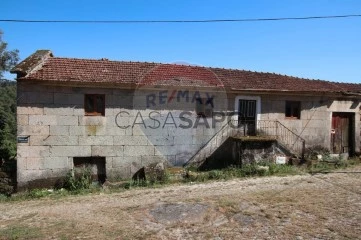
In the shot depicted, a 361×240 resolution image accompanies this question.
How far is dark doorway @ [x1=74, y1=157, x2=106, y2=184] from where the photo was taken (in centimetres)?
1214

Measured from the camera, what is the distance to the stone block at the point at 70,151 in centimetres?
1168

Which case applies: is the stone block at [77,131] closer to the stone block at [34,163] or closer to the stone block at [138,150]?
the stone block at [34,163]

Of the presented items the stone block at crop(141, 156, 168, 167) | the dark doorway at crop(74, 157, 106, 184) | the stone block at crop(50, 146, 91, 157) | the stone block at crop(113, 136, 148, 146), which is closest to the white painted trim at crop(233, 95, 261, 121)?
the stone block at crop(141, 156, 168, 167)

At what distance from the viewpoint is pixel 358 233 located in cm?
660

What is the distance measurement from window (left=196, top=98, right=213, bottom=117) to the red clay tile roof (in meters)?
0.72

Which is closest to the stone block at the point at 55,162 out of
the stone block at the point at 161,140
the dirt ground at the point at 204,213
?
the dirt ground at the point at 204,213

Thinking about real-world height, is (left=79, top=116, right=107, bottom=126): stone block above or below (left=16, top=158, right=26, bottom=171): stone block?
above

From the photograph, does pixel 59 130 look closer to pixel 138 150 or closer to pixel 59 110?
pixel 59 110

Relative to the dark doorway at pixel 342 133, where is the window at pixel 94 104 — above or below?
above

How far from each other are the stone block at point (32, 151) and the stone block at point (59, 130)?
576 millimetres

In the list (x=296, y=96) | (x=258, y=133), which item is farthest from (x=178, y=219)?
(x=296, y=96)

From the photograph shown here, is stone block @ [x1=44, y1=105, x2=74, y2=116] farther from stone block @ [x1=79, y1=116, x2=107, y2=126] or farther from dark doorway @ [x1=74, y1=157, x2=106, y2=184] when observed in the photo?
dark doorway @ [x1=74, y1=157, x2=106, y2=184]

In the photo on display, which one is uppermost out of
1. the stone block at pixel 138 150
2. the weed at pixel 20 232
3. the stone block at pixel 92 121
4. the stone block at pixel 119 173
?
the stone block at pixel 92 121

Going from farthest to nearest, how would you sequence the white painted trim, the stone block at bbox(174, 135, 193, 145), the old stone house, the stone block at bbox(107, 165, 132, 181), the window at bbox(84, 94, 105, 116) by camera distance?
the white painted trim < the stone block at bbox(174, 135, 193, 145) < the stone block at bbox(107, 165, 132, 181) < the window at bbox(84, 94, 105, 116) < the old stone house
